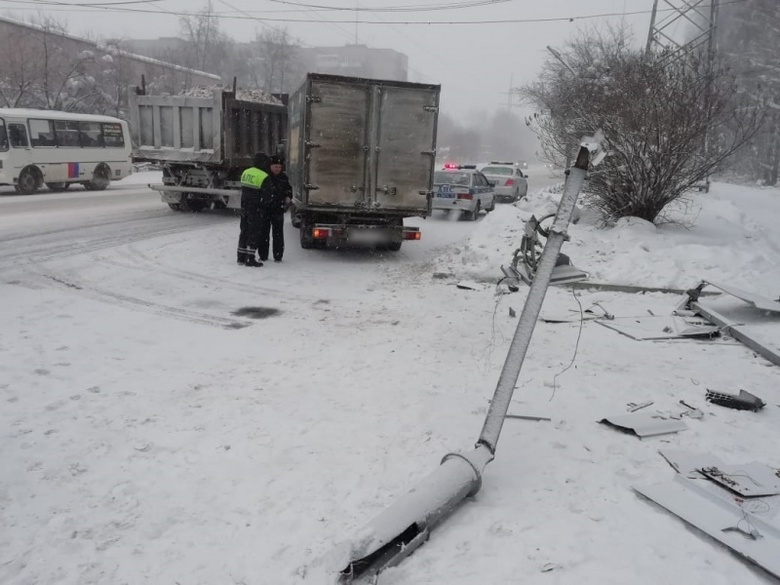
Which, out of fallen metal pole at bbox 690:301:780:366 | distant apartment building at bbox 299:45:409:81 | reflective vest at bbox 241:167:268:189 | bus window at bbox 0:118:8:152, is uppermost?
distant apartment building at bbox 299:45:409:81

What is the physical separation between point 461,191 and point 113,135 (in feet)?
47.9

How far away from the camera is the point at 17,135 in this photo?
18.6 meters

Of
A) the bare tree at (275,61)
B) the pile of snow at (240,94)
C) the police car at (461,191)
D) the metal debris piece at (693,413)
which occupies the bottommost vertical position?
the metal debris piece at (693,413)

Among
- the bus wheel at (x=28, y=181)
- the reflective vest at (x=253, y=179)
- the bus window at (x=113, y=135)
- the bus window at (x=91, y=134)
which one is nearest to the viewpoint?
the reflective vest at (x=253, y=179)

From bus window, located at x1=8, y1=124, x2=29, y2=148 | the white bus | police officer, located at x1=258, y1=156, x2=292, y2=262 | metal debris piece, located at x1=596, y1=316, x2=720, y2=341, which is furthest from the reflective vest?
bus window, located at x1=8, y1=124, x2=29, y2=148

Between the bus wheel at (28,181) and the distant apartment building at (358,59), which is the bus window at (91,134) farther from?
the distant apartment building at (358,59)

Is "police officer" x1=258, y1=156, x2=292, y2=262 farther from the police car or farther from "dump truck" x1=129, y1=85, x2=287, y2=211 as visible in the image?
the police car

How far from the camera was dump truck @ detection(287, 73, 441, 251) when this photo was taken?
959 cm

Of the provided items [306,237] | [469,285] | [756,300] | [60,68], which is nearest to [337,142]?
[306,237]

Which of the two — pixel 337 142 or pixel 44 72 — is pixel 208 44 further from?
pixel 337 142

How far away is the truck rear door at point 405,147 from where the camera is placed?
32.0 ft

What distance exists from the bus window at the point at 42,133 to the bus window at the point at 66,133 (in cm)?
23

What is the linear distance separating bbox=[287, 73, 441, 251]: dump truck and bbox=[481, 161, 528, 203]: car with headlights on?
13396mm

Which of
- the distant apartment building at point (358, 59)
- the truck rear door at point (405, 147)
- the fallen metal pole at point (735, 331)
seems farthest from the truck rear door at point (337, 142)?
the distant apartment building at point (358, 59)
